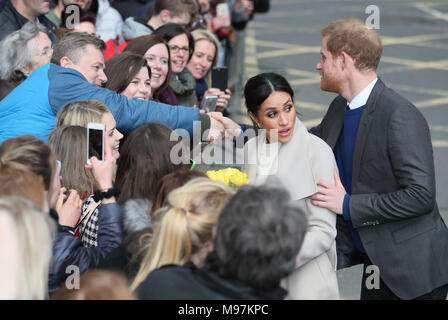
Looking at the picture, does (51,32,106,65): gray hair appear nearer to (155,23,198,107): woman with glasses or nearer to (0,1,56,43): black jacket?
(0,1,56,43): black jacket

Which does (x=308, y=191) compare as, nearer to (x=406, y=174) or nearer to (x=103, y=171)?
(x=406, y=174)

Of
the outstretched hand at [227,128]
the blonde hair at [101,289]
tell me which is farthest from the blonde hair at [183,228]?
the outstretched hand at [227,128]

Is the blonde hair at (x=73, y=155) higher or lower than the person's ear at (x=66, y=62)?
lower

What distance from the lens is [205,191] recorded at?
2.55 m

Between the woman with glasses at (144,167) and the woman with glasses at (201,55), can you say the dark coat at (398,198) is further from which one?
the woman with glasses at (201,55)

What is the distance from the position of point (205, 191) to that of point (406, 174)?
1.24 m

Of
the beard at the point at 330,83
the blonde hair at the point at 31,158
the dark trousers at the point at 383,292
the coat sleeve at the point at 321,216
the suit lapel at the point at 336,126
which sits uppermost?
the beard at the point at 330,83

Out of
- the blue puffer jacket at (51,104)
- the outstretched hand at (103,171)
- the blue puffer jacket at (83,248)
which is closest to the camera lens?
the blue puffer jacket at (83,248)

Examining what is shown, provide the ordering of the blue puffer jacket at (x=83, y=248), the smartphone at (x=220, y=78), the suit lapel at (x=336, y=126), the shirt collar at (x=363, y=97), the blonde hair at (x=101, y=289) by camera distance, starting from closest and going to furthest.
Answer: the blonde hair at (x=101, y=289)
the blue puffer jacket at (x=83, y=248)
the shirt collar at (x=363, y=97)
the suit lapel at (x=336, y=126)
the smartphone at (x=220, y=78)

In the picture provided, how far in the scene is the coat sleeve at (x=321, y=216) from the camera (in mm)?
3221

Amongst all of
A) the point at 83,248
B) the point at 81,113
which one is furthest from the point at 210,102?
the point at 83,248
